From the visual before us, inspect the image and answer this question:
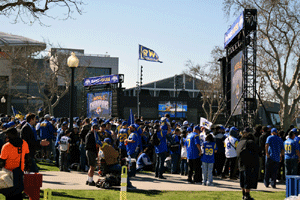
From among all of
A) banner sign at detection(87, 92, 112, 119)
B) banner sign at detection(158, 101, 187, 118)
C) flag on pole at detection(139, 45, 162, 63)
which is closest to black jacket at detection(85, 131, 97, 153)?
banner sign at detection(87, 92, 112, 119)

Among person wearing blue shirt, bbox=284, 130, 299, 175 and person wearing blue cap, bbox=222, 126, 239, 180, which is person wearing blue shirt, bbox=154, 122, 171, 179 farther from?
person wearing blue shirt, bbox=284, 130, 299, 175

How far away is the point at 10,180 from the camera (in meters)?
7.27

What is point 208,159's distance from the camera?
1288 centimetres

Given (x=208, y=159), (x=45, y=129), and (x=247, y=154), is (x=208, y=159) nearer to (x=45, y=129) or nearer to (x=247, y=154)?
(x=247, y=154)

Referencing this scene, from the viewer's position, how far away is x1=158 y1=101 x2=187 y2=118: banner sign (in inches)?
2963

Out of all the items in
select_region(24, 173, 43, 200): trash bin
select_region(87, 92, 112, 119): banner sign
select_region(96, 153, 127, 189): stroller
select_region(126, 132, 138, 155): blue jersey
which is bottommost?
select_region(96, 153, 127, 189): stroller

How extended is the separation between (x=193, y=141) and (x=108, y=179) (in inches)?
125

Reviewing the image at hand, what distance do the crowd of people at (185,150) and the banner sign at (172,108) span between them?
57.5m

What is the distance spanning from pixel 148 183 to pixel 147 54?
1283 inches

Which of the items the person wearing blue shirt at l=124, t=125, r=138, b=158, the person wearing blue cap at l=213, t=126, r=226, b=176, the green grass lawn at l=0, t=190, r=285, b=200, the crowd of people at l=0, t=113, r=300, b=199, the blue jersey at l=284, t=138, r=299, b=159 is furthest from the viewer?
the person wearing blue cap at l=213, t=126, r=226, b=176

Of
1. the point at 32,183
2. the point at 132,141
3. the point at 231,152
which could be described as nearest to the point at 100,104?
the point at 132,141

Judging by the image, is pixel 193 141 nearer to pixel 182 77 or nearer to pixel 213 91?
pixel 213 91

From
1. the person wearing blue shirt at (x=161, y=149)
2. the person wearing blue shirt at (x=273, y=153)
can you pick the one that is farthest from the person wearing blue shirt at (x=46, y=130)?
the person wearing blue shirt at (x=273, y=153)

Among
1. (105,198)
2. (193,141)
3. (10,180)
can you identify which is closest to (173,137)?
(193,141)
